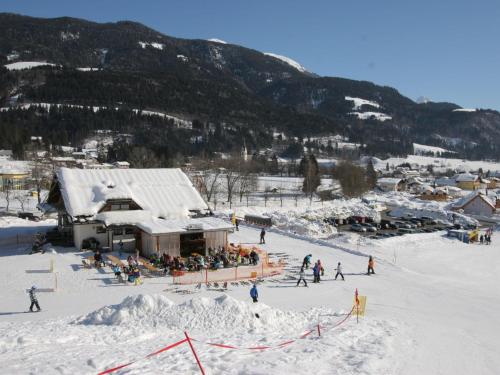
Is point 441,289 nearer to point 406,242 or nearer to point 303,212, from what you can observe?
point 406,242

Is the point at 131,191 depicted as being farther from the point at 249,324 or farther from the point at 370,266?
the point at 249,324

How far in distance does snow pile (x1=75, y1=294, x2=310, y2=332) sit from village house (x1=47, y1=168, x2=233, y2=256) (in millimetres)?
9575

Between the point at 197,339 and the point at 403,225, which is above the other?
the point at 197,339

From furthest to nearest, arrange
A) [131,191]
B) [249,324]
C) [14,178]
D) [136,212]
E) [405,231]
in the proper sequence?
1. [14,178]
2. [405,231]
3. [131,191]
4. [136,212]
5. [249,324]

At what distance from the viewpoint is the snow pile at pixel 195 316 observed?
14.1 m

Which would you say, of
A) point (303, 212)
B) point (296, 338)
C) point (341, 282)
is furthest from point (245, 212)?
point (296, 338)

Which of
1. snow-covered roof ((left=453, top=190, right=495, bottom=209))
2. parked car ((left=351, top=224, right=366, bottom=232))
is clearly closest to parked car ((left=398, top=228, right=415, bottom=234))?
parked car ((left=351, top=224, right=366, bottom=232))

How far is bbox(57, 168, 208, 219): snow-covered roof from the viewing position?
27484 millimetres

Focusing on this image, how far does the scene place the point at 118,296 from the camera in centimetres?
1808

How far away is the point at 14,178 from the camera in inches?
2729

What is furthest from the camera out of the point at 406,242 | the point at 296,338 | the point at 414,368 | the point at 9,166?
the point at 9,166

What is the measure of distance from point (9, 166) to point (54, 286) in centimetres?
6210

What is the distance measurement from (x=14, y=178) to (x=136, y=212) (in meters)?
51.9

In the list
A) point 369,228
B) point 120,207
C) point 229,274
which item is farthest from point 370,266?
point 369,228
